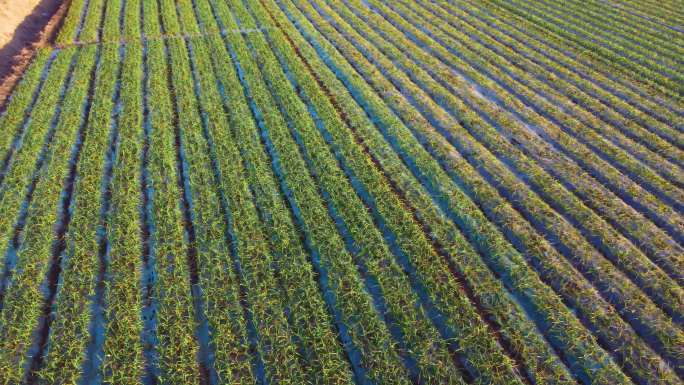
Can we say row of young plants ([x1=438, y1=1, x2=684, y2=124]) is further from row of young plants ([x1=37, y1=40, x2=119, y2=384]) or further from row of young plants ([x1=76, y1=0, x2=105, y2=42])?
row of young plants ([x1=76, y1=0, x2=105, y2=42])

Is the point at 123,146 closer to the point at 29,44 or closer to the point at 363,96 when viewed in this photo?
the point at 363,96

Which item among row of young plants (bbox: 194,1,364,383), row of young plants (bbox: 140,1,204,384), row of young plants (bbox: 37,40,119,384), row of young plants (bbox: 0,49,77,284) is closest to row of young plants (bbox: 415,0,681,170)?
row of young plants (bbox: 194,1,364,383)

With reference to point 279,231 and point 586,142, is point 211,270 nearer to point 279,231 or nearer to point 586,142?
point 279,231

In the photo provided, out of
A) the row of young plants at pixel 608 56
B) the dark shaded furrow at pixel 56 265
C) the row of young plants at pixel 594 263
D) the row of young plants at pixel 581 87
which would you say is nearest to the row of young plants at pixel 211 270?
the dark shaded furrow at pixel 56 265

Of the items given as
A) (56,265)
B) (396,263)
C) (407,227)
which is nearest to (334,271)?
(396,263)

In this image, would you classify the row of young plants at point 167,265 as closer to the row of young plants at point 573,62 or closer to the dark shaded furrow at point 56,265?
the dark shaded furrow at point 56,265

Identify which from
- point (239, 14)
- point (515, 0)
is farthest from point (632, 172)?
point (239, 14)

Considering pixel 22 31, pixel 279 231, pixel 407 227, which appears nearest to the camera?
pixel 279 231
